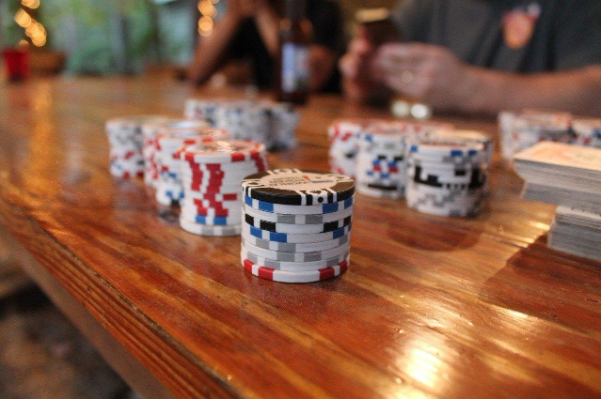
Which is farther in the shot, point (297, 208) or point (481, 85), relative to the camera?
point (481, 85)

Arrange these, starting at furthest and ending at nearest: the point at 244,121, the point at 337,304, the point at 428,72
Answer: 1. the point at 428,72
2. the point at 244,121
3. the point at 337,304

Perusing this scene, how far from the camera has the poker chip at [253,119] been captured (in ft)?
5.89

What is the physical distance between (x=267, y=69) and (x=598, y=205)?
177 inches

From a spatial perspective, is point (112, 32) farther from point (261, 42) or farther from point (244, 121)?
point (244, 121)

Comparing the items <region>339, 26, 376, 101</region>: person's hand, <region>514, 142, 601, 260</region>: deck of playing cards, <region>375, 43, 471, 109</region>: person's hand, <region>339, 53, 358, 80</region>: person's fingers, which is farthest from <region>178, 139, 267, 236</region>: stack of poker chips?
<region>339, 53, 358, 80</region>: person's fingers

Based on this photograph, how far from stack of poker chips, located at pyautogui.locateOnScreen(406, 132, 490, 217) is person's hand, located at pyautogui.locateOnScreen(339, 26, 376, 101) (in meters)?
2.11

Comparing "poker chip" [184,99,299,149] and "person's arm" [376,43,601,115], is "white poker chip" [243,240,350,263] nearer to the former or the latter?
"poker chip" [184,99,299,149]

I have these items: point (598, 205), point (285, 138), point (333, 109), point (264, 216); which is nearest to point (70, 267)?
point (264, 216)

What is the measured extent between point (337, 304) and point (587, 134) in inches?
47.7

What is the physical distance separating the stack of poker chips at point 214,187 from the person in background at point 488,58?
211 cm

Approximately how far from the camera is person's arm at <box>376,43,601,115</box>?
269 centimetres

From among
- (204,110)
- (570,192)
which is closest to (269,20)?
(204,110)

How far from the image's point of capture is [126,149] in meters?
1.47

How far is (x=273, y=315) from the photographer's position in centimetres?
70
